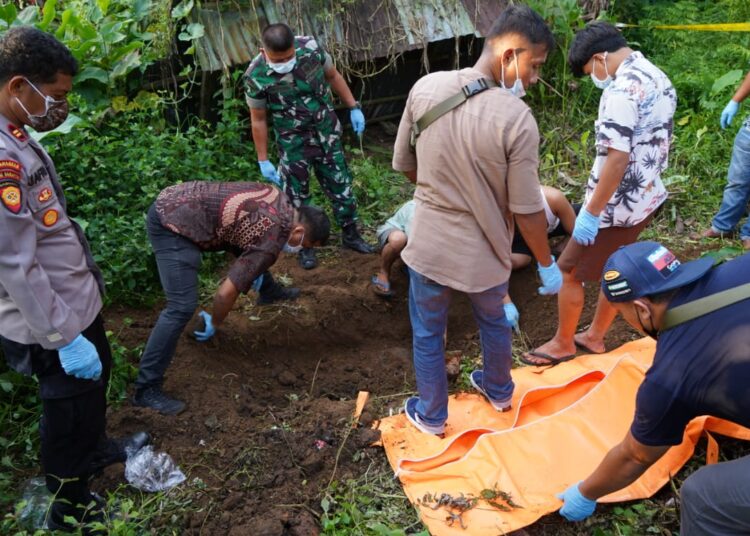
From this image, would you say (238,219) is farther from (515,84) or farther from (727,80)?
(727,80)

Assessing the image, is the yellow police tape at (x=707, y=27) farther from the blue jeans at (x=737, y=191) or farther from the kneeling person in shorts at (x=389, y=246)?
the kneeling person in shorts at (x=389, y=246)

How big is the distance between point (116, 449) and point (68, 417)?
62 cm

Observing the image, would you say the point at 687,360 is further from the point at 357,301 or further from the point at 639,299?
the point at 357,301

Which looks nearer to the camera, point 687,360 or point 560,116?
point 687,360

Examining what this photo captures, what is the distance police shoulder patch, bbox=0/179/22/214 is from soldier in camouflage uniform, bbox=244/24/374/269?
2578 millimetres

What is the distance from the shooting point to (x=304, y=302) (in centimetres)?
447

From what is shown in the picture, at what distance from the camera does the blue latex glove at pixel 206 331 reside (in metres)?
3.79

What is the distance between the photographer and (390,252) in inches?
177

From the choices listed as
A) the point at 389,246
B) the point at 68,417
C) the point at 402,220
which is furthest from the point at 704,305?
the point at 402,220

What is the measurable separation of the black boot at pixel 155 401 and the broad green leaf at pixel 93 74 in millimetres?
3010

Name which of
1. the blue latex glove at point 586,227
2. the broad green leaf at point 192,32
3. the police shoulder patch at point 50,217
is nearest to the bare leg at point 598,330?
the blue latex glove at point 586,227

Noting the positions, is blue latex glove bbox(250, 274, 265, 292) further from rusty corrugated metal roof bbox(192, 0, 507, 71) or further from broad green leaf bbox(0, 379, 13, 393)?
rusty corrugated metal roof bbox(192, 0, 507, 71)

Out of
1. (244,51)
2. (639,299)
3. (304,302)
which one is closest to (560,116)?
(244,51)

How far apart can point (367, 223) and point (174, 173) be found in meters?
1.65
